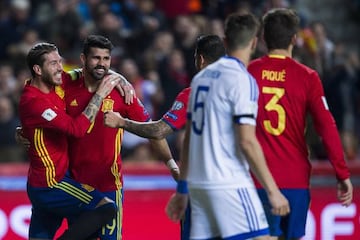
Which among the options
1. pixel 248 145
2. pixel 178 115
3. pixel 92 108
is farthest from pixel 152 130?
pixel 248 145

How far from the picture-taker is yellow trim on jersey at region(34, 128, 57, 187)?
8.43m

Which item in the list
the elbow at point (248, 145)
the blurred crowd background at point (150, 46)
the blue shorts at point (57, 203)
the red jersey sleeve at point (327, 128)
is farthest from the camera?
the blurred crowd background at point (150, 46)

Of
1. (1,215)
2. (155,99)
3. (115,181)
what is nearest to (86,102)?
(115,181)

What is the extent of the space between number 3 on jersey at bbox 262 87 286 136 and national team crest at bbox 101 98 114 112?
1.57 m

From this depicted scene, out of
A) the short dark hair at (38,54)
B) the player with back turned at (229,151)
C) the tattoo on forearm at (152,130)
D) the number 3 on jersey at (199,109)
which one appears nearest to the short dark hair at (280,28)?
the player with back turned at (229,151)

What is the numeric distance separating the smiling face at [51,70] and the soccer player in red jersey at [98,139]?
29 centimetres

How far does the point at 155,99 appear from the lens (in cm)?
1479

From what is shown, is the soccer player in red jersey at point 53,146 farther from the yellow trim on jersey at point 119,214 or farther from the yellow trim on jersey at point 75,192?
the yellow trim on jersey at point 119,214

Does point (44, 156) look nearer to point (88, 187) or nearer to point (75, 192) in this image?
point (75, 192)

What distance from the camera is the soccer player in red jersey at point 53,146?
8359 mm

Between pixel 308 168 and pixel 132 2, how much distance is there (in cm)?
878

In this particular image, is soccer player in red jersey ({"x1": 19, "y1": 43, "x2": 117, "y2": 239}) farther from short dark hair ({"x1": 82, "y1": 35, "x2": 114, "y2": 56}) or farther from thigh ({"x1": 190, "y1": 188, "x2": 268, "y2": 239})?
thigh ({"x1": 190, "y1": 188, "x2": 268, "y2": 239})

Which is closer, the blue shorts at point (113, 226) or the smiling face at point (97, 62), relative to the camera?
the smiling face at point (97, 62)

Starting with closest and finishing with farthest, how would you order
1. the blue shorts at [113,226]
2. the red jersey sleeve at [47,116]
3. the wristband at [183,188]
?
1. the wristband at [183,188]
2. the red jersey sleeve at [47,116]
3. the blue shorts at [113,226]
